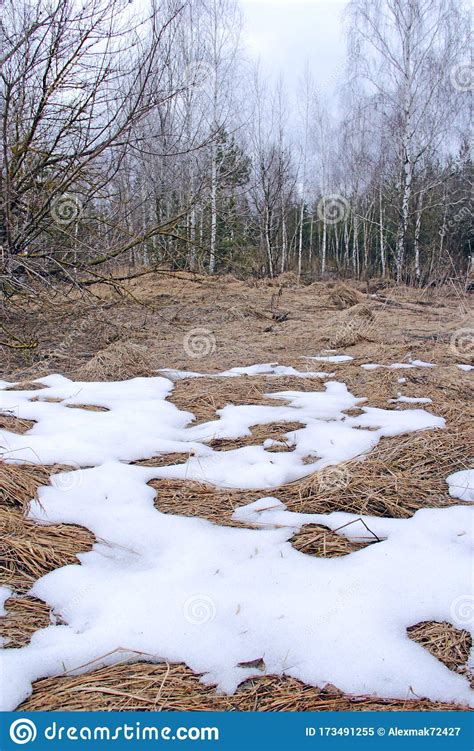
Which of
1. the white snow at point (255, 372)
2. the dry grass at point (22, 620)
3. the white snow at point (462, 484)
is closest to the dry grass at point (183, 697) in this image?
the dry grass at point (22, 620)

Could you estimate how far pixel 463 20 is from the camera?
14.9 meters

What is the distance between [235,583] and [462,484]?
1.18 metres

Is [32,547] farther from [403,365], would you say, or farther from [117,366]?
[403,365]

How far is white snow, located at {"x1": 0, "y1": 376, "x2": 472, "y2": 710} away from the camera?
1.26 metres

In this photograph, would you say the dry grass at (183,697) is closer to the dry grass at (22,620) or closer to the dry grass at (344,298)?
the dry grass at (22,620)

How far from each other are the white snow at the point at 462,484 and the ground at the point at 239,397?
38 millimetres

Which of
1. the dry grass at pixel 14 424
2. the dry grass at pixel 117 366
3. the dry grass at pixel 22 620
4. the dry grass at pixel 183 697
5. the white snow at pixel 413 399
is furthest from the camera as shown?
the dry grass at pixel 117 366

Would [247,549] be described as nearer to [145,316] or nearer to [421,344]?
[421,344]

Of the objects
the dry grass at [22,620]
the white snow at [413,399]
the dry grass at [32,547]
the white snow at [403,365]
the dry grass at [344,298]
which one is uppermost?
the dry grass at [344,298]


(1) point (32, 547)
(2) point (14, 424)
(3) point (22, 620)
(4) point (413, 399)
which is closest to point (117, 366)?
(2) point (14, 424)

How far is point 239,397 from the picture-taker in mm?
3559

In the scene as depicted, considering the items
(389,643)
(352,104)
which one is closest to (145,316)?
(389,643)

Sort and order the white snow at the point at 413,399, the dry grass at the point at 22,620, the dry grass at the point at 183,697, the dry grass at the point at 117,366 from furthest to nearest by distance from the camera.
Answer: the dry grass at the point at 117,366
the white snow at the point at 413,399
the dry grass at the point at 22,620
the dry grass at the point at 183,697

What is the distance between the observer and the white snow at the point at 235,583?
1.26m
